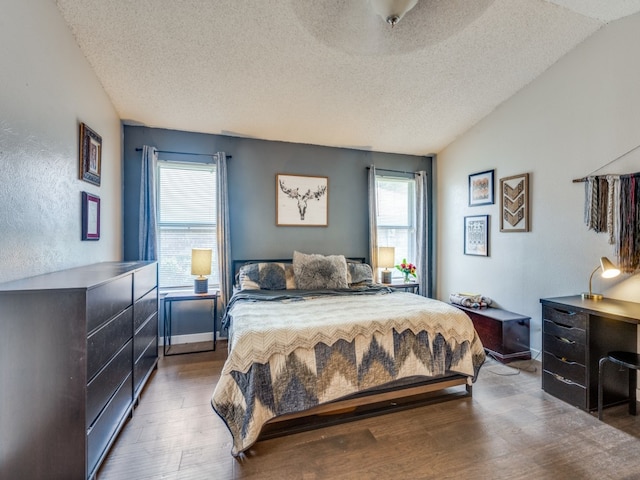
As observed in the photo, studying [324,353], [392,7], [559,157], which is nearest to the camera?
[392,7]

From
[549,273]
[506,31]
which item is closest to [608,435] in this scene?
[549,273]

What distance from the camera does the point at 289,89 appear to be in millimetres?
3129

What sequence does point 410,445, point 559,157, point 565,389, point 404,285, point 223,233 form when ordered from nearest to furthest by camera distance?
point 410,445 → point 565,389 → point 559,157 → point 223,233 → point 404,285

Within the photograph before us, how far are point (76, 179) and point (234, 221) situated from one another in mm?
1741

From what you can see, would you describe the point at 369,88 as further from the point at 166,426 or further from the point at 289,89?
the point at 166,426

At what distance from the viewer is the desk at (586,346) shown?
2271mm

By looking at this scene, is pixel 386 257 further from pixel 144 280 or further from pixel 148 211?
pixel 148 211

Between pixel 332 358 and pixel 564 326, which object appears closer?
pixel 332 358

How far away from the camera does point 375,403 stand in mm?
2363

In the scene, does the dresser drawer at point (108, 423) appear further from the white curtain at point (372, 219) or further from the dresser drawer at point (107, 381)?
the white curtain at point (372, 219)

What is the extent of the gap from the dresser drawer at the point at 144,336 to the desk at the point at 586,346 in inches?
130

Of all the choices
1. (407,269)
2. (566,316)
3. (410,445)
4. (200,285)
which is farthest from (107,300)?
(407,269)

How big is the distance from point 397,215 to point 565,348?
2.73 metres

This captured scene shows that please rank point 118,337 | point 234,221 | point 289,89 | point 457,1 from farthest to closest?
point 234,221 < point 289,89 < point 118,337 < point 457,1
